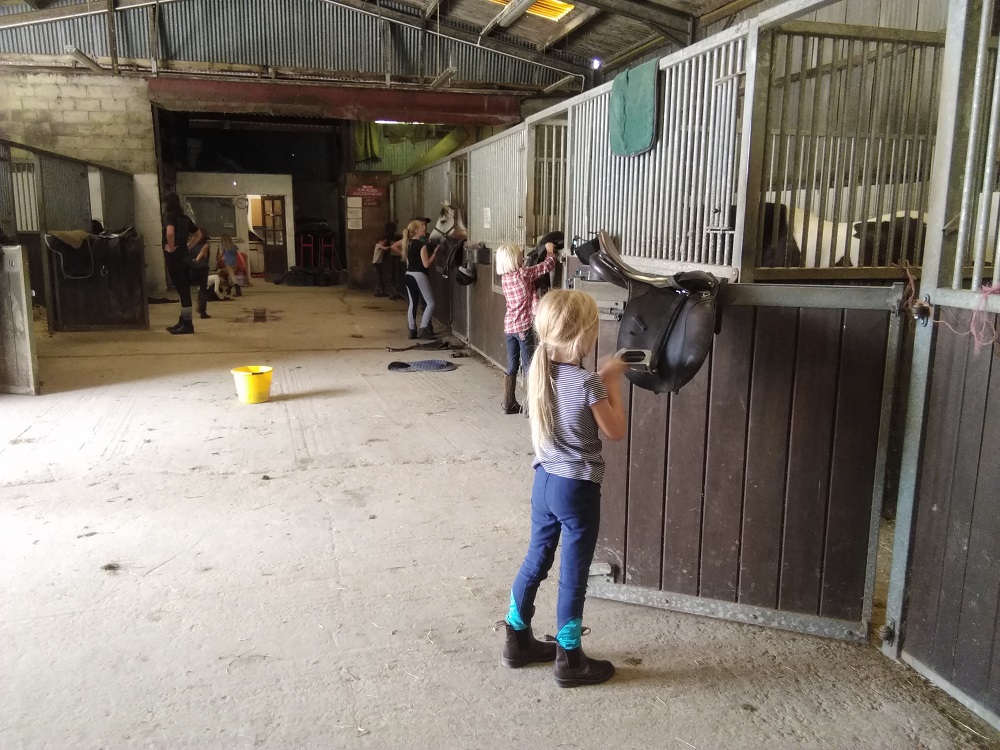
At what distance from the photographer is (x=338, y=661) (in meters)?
2.40

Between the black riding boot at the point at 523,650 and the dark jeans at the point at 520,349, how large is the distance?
297 centimetres

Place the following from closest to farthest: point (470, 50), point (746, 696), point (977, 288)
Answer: point (977, 288), point (746, 696), point (470, 50)

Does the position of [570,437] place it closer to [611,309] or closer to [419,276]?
[611,309]

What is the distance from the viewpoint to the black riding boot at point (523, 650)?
237 centimetres

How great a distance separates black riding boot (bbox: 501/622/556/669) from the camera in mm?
2373

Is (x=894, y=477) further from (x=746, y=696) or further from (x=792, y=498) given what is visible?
(x=746, y=696)

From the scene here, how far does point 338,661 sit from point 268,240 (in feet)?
56.5

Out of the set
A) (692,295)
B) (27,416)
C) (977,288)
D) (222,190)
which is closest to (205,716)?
(692,295)

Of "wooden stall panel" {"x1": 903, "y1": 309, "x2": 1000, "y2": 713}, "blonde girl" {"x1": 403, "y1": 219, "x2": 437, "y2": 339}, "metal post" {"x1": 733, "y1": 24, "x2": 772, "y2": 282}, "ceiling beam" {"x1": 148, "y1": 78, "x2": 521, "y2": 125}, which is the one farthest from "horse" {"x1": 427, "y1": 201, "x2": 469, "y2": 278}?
"wooden stall panel" {"x1": 903, "y1": 309, "x2": 1000, "y2": 713}

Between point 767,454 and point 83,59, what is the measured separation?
11543mm

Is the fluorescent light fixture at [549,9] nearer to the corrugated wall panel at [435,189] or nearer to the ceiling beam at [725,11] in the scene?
the ceiling beam at [725,11]

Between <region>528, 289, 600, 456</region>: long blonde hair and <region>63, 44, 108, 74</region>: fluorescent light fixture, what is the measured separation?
425 inches

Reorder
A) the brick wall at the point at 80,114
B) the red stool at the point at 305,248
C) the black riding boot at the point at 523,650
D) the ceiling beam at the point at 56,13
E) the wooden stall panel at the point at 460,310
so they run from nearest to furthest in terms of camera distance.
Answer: the black riding boot at the point at 523,650
the wooden stall panel at the point at 460,310
the ceiling beam at the point at 56,13
the brick wall at the point at 80,114
the red stool at the point at 305,248

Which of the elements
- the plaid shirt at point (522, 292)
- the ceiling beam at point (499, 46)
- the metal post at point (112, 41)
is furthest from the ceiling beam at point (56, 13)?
the plaid shirt at point (522, 292)
